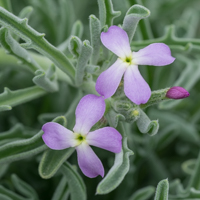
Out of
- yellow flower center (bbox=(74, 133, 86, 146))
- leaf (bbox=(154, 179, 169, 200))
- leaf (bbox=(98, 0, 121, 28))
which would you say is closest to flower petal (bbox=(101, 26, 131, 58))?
leaf (bbox=(98, 0, 121, 28))

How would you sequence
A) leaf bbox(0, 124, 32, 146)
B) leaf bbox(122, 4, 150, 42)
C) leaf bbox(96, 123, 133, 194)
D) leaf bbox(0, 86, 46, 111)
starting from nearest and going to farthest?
leaf bbox(96, 123, 133, 194) < leaf bbox(122, 4, 150, 42) < leaf bbox(0, 86, 46, 111) < leaf bbox(0, 124, 32, 146)

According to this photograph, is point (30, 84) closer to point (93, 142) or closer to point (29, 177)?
point (29, 177)

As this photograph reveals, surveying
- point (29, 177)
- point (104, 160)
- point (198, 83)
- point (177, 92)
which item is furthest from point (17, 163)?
point (198, 83)

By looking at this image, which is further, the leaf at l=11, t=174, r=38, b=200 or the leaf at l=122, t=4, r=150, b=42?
the leaf at l=11, t=174, r=38, b=200

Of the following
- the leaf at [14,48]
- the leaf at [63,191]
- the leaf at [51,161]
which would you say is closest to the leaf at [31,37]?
the leaf at [14,48]

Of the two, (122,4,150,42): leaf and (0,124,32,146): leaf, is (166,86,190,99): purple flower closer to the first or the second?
(122,4,150,42): leaf

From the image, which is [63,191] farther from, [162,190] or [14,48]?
[14,48]

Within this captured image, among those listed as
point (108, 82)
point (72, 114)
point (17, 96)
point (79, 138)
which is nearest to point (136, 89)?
point (108, 82)
